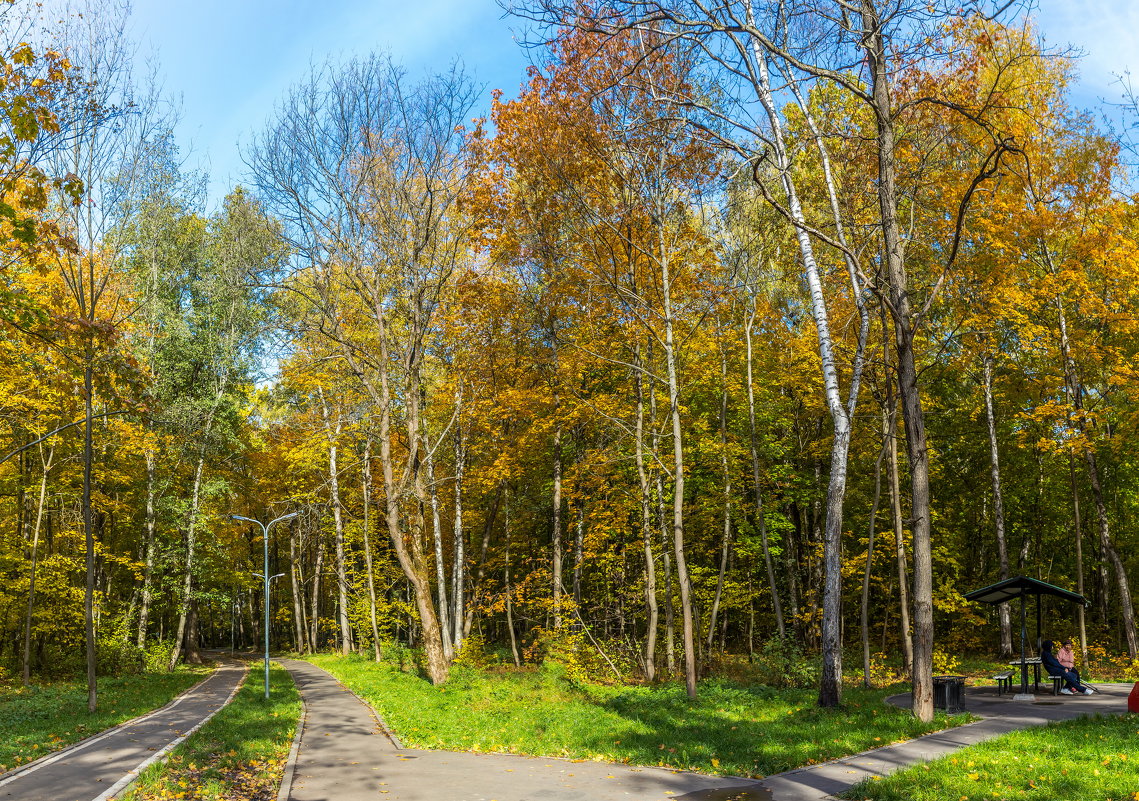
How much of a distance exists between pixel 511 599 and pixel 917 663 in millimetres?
16127

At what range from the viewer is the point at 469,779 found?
9977 millimetres

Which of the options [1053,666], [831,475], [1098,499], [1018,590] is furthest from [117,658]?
[1098,499]

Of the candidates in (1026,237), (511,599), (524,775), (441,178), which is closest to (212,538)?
(511,599)

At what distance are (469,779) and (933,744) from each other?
616 cm

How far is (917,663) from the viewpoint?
35.4 ft


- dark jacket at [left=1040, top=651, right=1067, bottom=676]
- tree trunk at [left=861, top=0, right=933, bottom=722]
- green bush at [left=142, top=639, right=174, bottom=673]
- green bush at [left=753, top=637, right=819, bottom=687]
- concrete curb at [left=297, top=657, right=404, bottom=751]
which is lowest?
green bush at [left=142, top=639, right=174, bottom=673]

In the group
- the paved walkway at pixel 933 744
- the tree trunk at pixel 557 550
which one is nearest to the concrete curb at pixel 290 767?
the paved walkway at pixel 933 744

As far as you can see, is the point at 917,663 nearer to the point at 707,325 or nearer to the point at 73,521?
the point at 707,325

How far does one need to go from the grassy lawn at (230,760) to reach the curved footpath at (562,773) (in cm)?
44

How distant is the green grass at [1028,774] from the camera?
6969 millimetres

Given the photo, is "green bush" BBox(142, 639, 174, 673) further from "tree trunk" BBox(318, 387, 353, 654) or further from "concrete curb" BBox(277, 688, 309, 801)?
"concrete curb" BBox(277, 688, 309, 801)

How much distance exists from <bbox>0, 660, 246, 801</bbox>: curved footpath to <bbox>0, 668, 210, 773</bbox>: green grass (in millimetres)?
346

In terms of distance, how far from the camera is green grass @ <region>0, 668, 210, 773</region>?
41.1 ft

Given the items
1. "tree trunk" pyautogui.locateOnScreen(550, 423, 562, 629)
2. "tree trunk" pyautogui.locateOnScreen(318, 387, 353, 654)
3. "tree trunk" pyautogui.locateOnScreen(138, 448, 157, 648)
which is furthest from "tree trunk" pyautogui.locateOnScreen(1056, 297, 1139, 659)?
"tree trunk" pyautogui.locateOnScreen(138, 448, 157, 648)
